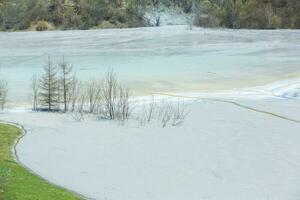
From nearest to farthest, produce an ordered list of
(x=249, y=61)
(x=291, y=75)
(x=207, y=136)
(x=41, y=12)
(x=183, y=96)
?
(x=207, y=136)
(x=183, y=96)
(x=291, y=75)
(x=249, y=61)
(x=41, y=12)

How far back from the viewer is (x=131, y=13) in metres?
108

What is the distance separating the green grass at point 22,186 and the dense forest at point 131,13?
8127cm

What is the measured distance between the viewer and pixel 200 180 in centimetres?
1248

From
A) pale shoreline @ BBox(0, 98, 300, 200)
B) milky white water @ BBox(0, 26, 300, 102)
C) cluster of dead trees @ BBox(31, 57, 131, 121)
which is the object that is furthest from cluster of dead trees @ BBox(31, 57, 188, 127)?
milky white water @ BBox(0, 26, 300, 102)

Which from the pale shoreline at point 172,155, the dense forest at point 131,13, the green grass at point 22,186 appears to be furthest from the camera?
the dense forest at point 131,13

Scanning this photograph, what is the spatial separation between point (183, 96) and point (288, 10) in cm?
7482

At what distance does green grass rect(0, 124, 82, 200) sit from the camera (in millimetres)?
9531

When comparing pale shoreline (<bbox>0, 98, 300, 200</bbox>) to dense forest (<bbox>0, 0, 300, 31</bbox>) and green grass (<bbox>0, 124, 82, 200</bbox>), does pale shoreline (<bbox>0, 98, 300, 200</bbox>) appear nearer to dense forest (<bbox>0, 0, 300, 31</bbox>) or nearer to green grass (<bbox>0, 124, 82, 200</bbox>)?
green grass (<bbox>0, 124, 82, 200</bbox>)

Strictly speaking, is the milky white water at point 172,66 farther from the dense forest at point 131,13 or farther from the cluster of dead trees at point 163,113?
the dense forest at point 131,13

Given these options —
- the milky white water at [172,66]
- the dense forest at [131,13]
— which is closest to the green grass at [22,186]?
the milky white water at [172,66]

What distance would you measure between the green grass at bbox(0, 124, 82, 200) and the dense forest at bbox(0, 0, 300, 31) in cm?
8127

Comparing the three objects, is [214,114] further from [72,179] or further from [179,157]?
[72,179]

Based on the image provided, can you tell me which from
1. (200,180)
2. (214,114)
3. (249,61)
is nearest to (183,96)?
(214,114)

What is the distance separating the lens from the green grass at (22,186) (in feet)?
31.3
